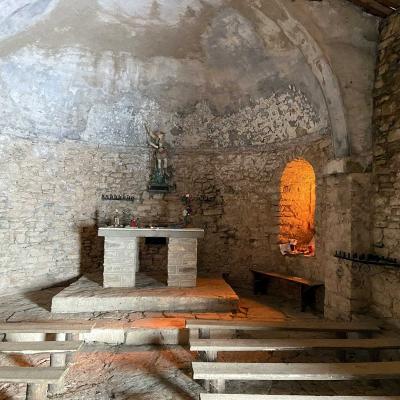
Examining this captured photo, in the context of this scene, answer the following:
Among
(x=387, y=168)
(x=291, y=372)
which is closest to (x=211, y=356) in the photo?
(x=291, y=372)

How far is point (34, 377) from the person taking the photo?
2830 millimetres

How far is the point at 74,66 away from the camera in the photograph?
712cm

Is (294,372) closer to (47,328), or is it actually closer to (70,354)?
(70,354)

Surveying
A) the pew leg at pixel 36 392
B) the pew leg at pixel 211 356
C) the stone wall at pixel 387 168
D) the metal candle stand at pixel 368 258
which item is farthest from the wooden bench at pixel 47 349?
the stone wall at pixel 387 168

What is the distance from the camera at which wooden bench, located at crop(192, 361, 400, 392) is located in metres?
2.90

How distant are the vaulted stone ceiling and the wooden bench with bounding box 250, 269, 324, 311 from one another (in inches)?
190

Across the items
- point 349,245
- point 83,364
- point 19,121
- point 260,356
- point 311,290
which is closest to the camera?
point 83,364

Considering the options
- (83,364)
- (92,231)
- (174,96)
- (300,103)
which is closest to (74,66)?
(174,96)

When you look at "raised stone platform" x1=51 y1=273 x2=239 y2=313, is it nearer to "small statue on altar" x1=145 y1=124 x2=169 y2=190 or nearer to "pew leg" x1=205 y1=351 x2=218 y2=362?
"pew leg" x1=205 y1=351 x2=218 y2=362

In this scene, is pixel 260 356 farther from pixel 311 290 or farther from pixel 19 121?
pixel 19 121

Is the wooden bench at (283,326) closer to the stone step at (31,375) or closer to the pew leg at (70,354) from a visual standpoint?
the pew leg at (70,354)

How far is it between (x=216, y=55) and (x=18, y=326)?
6612 mm

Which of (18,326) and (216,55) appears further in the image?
(216,55)

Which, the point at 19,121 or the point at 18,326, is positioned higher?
the point at 19,121
